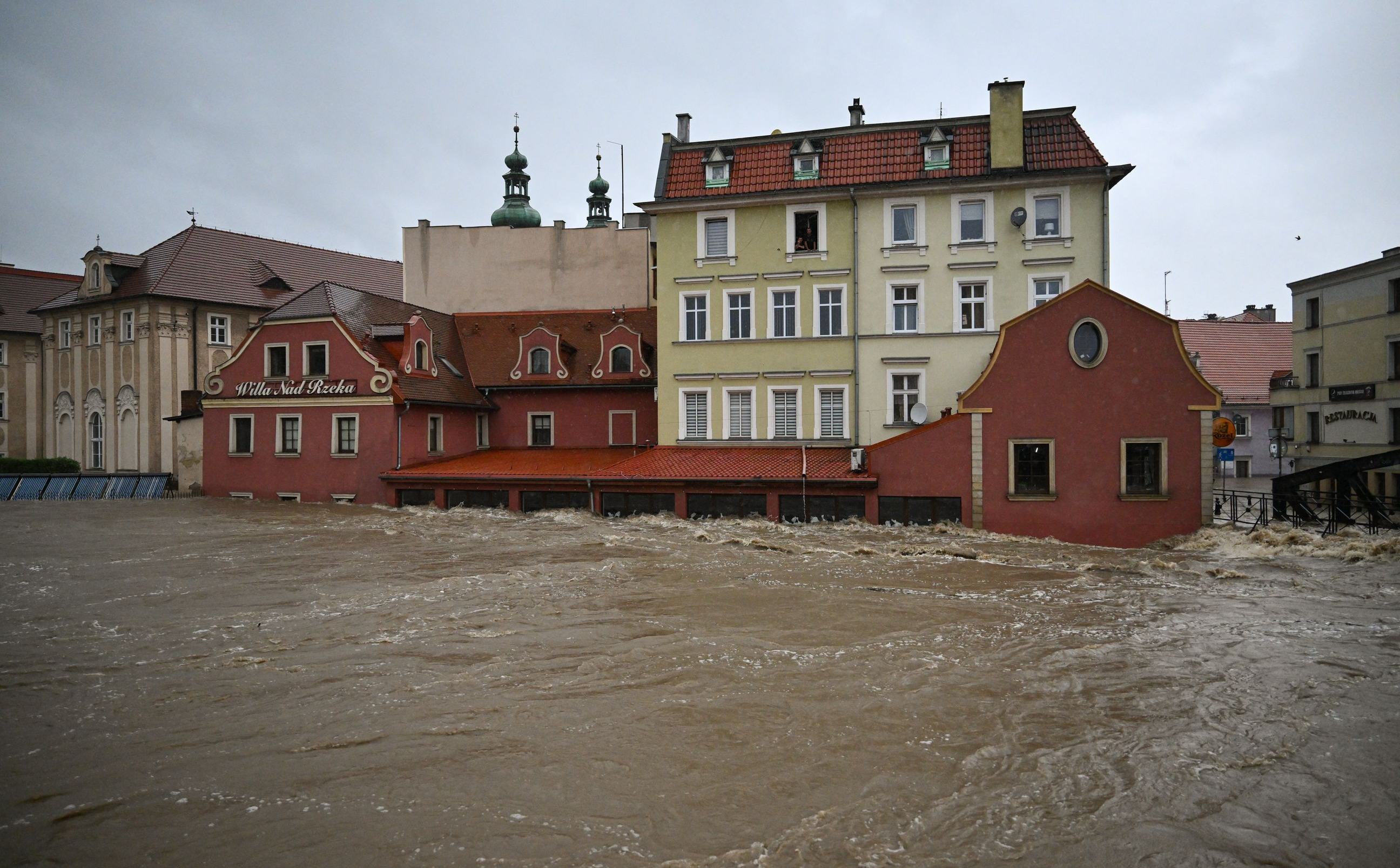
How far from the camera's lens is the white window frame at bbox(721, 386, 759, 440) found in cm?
2945

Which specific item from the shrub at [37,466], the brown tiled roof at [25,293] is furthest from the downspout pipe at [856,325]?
the brown tiled roof at [25,293]

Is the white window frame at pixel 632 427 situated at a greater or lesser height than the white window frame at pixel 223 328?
lesser

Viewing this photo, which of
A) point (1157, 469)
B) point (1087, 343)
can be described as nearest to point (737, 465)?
point (1087, 343)

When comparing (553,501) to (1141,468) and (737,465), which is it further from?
(1141,468)

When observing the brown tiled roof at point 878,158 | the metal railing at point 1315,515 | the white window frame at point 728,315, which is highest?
the brown tiled roof at point 878,158

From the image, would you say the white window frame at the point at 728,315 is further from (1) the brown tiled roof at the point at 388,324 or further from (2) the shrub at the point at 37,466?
(2) the shrub at the point at 37,466

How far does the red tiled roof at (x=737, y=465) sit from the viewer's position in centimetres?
2550

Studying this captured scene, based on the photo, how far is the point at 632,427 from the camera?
33875 mm

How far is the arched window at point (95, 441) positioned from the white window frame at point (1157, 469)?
46738mm

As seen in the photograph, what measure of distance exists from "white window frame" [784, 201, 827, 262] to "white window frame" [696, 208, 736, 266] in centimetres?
191

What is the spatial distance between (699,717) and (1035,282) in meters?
22.8

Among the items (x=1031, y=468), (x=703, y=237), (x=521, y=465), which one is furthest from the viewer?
(x=521, y=465)

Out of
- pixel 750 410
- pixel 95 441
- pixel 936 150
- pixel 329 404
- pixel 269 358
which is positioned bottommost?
pixel 95 441

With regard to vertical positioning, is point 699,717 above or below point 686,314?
below
